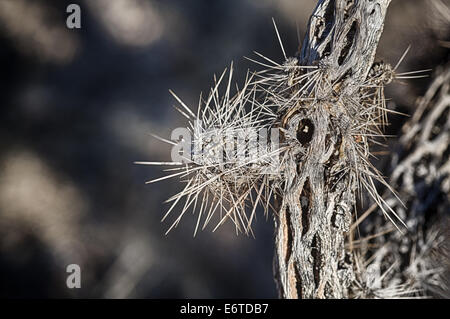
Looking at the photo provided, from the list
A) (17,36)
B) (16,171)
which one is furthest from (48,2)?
(16,171)

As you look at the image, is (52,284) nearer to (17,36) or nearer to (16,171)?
(16,171)
